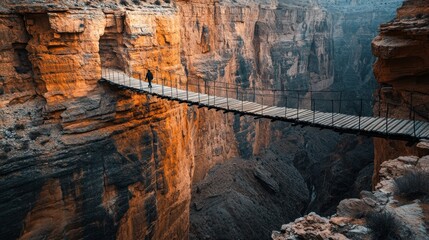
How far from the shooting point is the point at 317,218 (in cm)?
818

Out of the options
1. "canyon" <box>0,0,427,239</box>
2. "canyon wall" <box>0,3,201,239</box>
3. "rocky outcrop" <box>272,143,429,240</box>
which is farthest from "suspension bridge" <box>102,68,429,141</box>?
"rocky outcrop" <box>272,143,429,240</box>

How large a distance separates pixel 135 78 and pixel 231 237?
11594 mm

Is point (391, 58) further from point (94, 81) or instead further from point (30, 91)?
point (30, 91)

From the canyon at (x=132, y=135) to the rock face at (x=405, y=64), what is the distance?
9cm

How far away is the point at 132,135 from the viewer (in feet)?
55.0

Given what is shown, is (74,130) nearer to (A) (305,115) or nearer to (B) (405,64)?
(A) (305,115)

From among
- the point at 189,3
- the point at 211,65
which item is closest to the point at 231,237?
the point at 211,65

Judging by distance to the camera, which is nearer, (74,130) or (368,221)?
(368,221)

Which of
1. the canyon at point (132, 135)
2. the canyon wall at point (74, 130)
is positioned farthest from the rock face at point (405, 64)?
the canyon wall at point (74, 130)

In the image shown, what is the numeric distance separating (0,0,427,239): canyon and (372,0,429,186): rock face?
0.09m

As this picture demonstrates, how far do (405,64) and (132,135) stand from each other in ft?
36.7

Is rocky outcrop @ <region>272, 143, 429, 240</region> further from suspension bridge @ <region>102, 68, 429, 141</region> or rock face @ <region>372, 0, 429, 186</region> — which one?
rock face @ <region>372, 0, 429, 186</region>

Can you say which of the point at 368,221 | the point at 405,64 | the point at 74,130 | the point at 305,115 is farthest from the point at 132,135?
the point at 368,221

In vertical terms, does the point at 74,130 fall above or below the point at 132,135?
above
